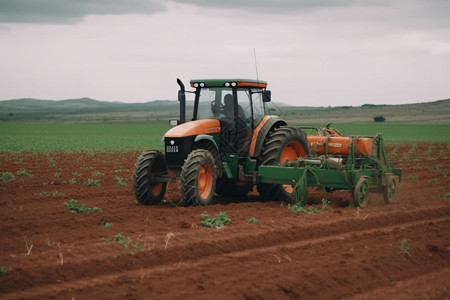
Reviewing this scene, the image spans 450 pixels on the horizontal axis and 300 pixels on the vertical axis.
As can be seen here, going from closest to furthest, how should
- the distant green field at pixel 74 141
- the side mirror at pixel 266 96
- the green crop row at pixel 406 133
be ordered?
the side mirror at pixel 266 96 → the distant green field at pixel 74 141 → the green crop row at pixel 406 133

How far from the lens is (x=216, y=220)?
1031 centimetres

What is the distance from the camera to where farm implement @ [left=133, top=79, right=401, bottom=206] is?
472 inches

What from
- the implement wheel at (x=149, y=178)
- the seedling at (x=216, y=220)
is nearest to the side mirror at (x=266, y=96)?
the implement wheel at (x=149, y=178)

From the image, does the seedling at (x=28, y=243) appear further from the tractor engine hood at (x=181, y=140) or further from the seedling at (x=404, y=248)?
the seedling at (x=404, y=248)

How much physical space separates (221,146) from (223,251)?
4.53m

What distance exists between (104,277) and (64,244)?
1.78m

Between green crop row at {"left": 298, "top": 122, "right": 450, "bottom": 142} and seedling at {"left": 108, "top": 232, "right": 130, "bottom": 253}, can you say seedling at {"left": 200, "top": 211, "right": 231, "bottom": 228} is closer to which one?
seedling at {"left": 108, "top": 232, "right": 130, "bottom": 253}

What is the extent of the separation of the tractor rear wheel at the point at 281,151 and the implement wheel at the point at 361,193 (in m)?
1.73

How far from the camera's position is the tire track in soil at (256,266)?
6.73 m

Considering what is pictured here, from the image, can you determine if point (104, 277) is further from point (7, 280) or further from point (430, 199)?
point (430, 199)

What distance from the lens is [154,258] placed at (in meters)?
7.82

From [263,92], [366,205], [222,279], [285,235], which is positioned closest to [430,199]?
[366,205]

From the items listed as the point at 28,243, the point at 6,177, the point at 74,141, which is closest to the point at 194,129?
the point at 28,243

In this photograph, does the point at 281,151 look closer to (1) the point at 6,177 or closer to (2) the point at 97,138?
(1) the point at 6,177
